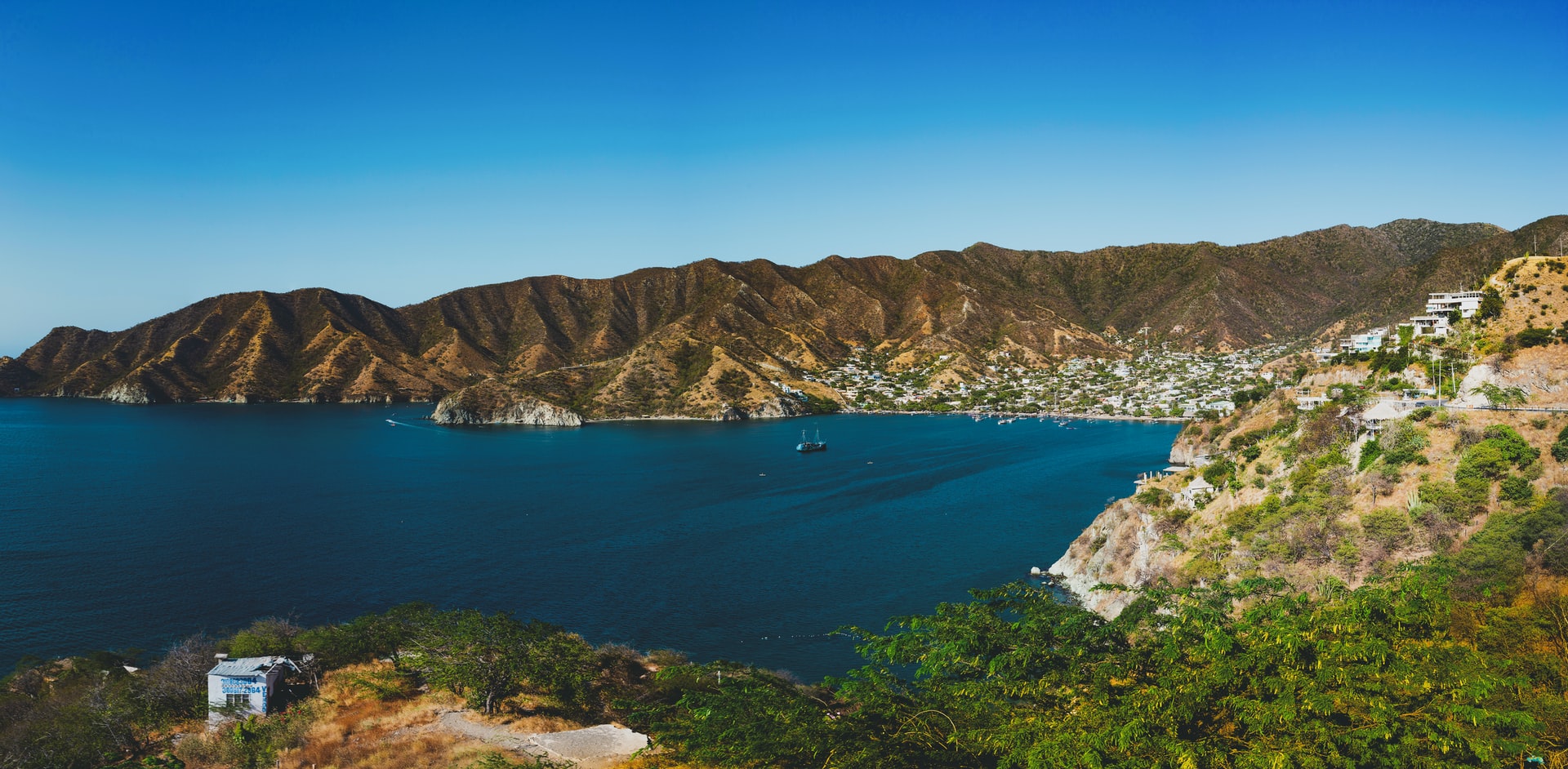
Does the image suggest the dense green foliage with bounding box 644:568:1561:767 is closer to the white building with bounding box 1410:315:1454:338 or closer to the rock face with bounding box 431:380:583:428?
the white building with bounding box 1410:315:1454:338

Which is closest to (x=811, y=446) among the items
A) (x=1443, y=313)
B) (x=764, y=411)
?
(x=764, y=411)

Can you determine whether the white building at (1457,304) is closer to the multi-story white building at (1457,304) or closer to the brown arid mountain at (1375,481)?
the multi-story white building at (1457,304)

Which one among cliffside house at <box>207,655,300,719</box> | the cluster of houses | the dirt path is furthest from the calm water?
the cluster of houses

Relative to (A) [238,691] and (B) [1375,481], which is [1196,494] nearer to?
(B) [1375,481]

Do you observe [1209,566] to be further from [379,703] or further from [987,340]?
[987,340]

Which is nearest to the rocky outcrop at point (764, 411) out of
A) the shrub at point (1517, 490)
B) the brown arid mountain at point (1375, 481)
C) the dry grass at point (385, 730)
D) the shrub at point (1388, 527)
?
the brown arid mountain at point (1375, 481)

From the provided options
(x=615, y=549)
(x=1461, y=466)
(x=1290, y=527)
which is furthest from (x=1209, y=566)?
(x=615, y=549)
